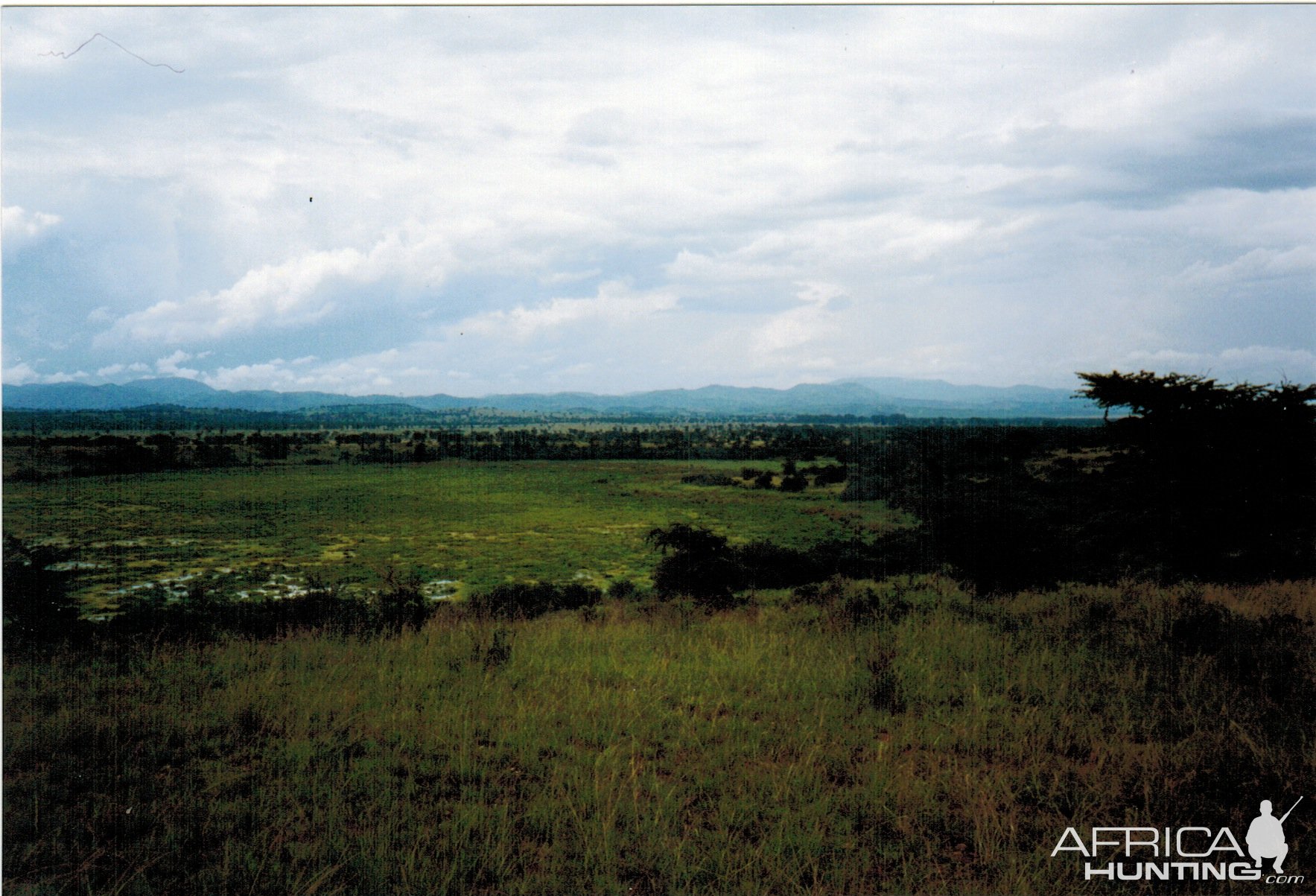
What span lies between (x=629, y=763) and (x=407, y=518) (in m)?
27.1

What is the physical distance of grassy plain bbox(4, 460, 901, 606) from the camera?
1944 cm

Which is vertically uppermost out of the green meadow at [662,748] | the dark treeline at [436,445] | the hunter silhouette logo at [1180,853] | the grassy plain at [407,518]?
the dark treeline at [436,445]

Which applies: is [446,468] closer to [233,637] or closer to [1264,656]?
[233,637]

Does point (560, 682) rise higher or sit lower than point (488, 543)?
higher

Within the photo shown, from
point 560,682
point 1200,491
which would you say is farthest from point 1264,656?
point 560,682

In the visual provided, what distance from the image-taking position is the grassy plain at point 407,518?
19438 millimetres

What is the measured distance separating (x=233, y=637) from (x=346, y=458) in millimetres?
31089

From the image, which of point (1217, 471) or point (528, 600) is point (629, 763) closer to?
point (528, 600)

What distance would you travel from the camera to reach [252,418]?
17953mm

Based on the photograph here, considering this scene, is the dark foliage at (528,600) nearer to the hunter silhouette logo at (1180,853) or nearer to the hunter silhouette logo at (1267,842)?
the hunter silhouette logo at (1180,853)

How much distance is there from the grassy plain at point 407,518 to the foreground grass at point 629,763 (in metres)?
9.63

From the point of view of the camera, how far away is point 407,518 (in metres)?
28.9

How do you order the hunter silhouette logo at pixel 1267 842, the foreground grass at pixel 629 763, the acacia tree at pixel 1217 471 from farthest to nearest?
the acacia tree at pixel 1217 471, the hunter silhouette logo at pixel 1267 842, the foreground grass at pixel 629 763

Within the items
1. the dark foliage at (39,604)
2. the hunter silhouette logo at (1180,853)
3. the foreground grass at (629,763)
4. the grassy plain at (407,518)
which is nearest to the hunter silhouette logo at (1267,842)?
the hunter silhouette logo at (1180,853)
